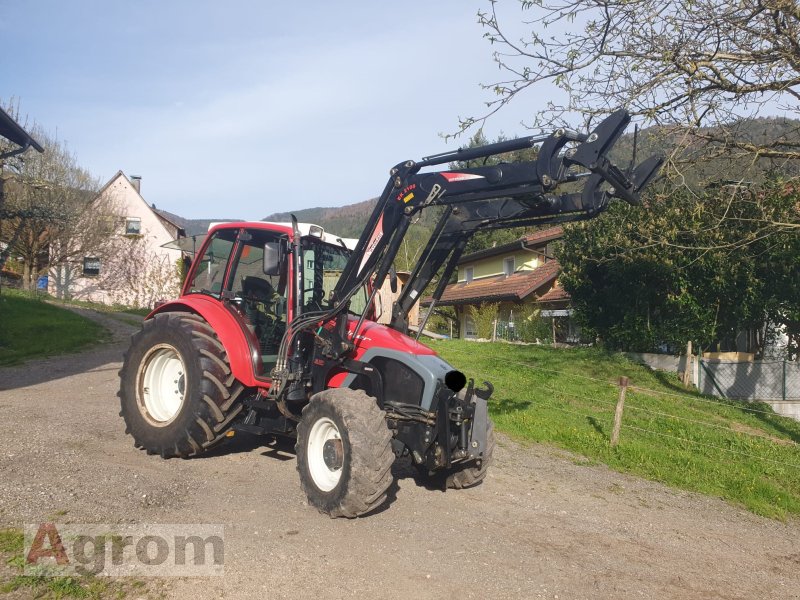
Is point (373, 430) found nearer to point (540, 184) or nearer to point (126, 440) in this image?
point (540, 184)

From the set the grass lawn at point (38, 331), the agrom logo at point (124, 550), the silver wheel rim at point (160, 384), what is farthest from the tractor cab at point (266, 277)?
the grass lawn at point (38, 331)

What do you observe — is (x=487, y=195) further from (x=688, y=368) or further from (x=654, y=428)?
(x=688, y=368)

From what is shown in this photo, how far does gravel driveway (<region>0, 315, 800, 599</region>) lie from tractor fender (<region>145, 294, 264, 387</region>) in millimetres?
967

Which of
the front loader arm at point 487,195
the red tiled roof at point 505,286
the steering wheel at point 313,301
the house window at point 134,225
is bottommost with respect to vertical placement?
the steering wheel at point 313,301

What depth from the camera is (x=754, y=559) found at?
5066 mm

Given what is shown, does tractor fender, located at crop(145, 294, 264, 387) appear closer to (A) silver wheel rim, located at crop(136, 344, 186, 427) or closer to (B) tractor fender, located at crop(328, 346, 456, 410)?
(A) silver wheel rim, located at crop(136, 344, 186, 427)

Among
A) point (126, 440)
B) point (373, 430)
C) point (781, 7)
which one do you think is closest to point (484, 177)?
point (373, 430)

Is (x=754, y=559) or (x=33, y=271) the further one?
(x=33, y=271)

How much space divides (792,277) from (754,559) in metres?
13.9

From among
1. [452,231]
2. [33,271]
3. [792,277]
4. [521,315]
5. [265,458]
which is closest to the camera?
[452,231]

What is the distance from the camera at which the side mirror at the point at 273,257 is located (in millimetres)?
5668

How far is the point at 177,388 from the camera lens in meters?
6.73

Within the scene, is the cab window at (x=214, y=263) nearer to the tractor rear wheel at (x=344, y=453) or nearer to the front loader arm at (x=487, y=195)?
the front loader arm at (x=487, y=195)

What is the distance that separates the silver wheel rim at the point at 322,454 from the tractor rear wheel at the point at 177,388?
1.18m
